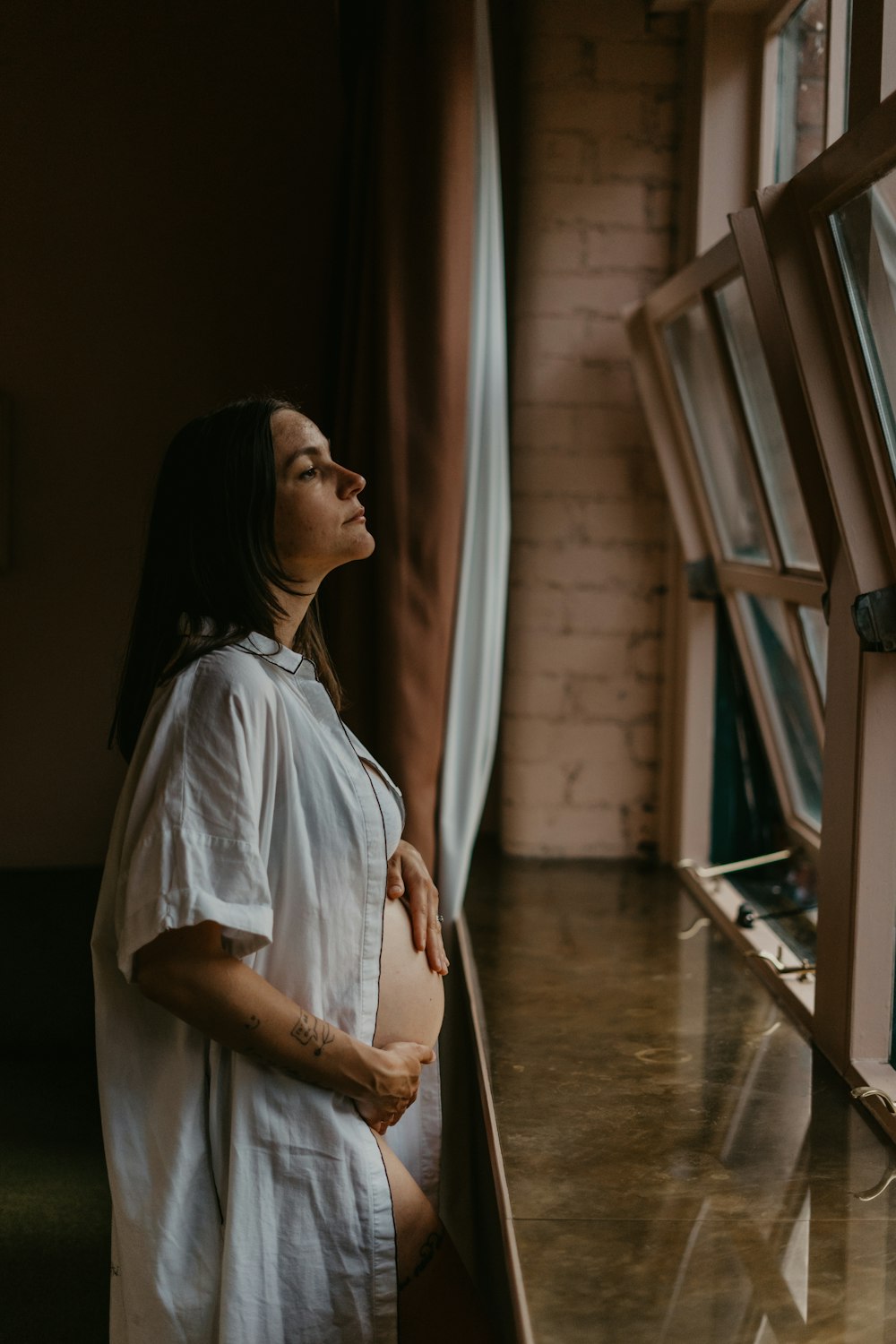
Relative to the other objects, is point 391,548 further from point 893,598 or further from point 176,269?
point 176,269

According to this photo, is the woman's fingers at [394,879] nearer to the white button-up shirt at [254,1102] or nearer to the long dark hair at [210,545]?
the white button-up shirt at [254,1102]

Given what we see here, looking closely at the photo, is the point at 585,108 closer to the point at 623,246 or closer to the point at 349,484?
the point at 623,246

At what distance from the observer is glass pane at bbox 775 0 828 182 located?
2.38m

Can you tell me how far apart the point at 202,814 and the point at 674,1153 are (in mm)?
837

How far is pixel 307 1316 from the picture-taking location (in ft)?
4.71

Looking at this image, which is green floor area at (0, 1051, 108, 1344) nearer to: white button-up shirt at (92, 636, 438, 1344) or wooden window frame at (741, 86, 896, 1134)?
white button-up shirt at (92, 636, 438, 1344)

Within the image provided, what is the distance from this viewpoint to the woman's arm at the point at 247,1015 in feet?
4.35

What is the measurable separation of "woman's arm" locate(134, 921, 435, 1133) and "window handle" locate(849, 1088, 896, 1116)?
2.40 feet

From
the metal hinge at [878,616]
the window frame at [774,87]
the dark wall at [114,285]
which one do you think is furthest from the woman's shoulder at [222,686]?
the dark wall at [114,285]

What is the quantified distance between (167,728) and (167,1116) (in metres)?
0.46

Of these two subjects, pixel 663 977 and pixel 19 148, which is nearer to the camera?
pixel 663 977

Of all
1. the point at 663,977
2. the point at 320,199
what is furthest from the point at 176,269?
the point at 663,977

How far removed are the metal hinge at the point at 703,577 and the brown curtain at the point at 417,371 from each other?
30.7 inches

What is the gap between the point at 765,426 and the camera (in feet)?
8.15
